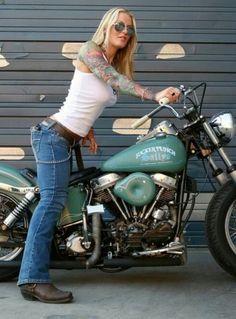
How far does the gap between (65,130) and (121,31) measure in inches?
30.3

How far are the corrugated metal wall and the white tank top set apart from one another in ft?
4.67

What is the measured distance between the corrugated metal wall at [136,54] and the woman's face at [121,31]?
60.4 inches

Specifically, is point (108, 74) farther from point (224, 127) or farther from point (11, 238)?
point (11, 238)

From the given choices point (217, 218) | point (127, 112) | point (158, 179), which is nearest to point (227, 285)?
point (217, 218)

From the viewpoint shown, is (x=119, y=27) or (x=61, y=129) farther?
(x=61, y=129)

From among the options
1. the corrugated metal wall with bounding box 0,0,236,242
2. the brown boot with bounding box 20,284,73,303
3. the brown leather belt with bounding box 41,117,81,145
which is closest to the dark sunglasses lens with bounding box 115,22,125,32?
the brown leather belt with bounding box 41,117,81,145

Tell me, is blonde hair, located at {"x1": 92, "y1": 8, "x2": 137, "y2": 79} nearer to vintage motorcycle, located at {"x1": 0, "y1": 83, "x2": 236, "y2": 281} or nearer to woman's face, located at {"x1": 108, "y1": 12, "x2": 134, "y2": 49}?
woman's face, located at {"x1": 108, "y1": 12, "x2": 134, "y2": 49}

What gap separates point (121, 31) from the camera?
4465 millimetres

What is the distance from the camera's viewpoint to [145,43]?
605 cm

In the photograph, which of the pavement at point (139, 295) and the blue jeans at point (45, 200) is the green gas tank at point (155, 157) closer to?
the blue jeans at point (45, 200)

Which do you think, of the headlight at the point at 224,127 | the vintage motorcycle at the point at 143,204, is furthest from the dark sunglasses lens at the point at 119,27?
the headlight at the point at 224,127

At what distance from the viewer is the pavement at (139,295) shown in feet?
13.9

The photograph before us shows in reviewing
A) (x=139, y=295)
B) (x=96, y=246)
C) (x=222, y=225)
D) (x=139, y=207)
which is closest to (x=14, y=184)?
(x=96, y=246)

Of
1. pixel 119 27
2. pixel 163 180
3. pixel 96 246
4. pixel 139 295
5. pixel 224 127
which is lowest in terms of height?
pixel 139 295
